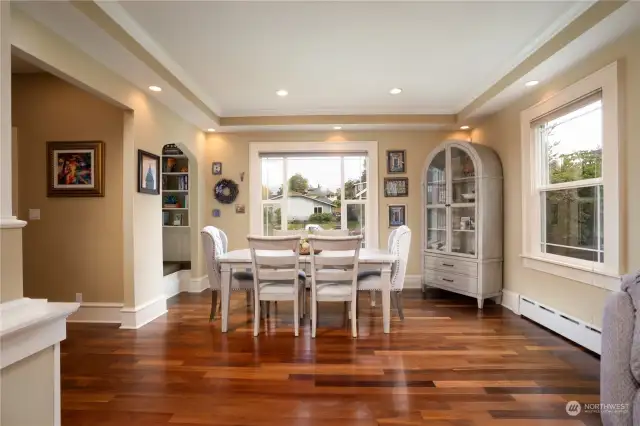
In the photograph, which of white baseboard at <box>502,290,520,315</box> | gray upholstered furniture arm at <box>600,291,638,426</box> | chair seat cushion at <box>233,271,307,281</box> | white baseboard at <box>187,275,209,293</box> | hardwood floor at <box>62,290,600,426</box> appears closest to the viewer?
gray upholstered furniture arm at <box>600,291,638,426</box>

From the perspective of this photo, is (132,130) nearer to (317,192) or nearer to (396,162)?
(317,192)

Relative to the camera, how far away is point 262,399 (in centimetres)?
206

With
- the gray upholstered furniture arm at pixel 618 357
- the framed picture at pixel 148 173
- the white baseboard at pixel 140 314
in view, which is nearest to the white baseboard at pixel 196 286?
the white baseboard at pixel 140 314

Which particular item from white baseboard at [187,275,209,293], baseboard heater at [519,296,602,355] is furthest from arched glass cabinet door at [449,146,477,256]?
white baseboard at [187,275,209,293]

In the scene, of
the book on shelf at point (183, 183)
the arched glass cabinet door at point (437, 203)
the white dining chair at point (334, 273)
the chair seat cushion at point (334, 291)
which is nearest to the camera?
the white dining chair at point (334, 273)

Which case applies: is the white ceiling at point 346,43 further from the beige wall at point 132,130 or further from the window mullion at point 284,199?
the window mullion at point 284,199

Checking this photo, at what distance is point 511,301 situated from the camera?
391 centimetres

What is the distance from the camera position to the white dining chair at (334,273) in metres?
2.95

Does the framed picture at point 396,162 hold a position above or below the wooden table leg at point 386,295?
above

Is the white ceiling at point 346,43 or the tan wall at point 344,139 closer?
the white ceiling at point 346,43

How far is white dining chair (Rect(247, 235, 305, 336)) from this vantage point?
3000 mm

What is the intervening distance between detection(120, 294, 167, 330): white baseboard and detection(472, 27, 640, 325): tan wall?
3.91 meters

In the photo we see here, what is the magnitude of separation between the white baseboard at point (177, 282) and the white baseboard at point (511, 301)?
4110 millimetres

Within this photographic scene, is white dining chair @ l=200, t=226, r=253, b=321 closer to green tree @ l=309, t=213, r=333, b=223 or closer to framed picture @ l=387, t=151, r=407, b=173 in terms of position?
green tree @ l=309, t=213, r=333, b=223
